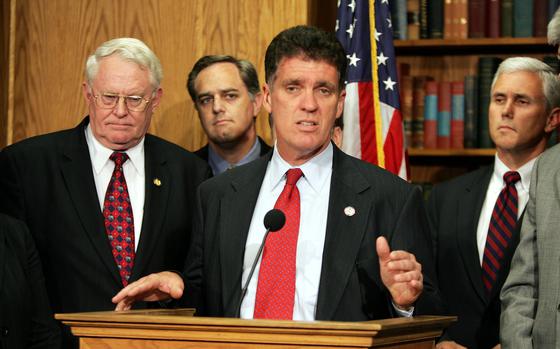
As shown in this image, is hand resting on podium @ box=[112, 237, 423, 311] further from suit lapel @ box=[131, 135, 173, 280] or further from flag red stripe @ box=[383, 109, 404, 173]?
flag red stripe @ box=[383, 109, 404, 173]

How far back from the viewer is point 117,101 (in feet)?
12.5

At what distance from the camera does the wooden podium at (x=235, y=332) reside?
221cm

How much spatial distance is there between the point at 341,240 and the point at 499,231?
1.35 m

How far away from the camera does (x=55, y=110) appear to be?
519cm

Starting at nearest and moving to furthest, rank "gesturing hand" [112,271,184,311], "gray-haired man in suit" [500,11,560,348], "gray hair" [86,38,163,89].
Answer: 1. "gesturing hand" [112,271,184,311]
2. "gray-haired man in suit" [500,11,560,348]
3. "gray hair" [86,38,163,89]

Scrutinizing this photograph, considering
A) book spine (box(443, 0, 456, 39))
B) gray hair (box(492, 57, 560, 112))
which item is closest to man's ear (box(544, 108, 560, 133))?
gray hair (box(492, 57, 560, 112))

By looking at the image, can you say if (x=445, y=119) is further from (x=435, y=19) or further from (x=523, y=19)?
(x=523, y=19)

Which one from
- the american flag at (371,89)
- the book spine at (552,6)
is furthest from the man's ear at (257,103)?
the book spine at (552,6)

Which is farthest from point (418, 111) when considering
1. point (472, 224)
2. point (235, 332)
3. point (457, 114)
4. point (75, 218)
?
point (235, 332)

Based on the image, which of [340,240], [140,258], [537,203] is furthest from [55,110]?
[537,203]

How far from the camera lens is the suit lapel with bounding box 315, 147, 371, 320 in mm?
2885

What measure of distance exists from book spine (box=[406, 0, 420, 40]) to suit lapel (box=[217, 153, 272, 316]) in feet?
8.73

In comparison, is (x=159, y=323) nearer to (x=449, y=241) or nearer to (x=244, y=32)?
(x=449, y=241)

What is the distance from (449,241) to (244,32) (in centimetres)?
160
